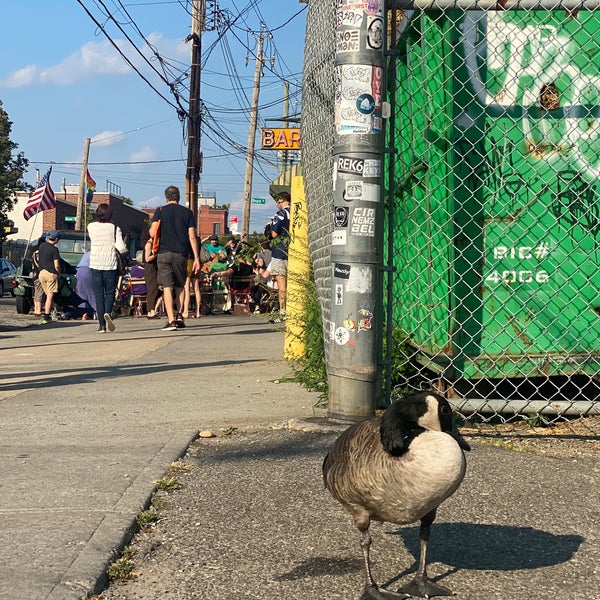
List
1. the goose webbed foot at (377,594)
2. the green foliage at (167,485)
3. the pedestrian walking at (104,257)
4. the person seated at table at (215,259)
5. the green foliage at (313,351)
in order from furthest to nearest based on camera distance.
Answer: the person seated at table at (215,259) → the pedestrian walking at (104,257) → the green foliage at (313,351) → the green foliage at (167,485) → the goose webbed foot at (377,594)

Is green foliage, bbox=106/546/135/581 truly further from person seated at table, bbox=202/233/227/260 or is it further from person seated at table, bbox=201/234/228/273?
person seated at table, bbox=202/233/227/260

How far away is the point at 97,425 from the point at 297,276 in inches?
98.5

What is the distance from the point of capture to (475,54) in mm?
5113

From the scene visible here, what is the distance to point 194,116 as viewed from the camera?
23.4 metres

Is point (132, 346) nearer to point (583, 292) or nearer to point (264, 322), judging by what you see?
point (264, 322)

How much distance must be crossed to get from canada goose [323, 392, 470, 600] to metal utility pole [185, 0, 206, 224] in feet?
64.0

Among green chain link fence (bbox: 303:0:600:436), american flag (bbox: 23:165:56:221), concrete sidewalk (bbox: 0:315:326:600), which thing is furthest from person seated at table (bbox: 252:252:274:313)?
green chain link fence (bbox: 303:0:600:436)

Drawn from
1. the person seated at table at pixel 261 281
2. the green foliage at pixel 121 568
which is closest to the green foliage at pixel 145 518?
the green foliage at pixel 121 568

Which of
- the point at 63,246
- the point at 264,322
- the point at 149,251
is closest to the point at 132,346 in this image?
the point at 149,251

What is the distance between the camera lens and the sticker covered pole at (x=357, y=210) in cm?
483

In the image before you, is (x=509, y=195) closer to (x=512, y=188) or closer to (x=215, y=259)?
(x=512, y=188)

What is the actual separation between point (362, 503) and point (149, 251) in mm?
11293

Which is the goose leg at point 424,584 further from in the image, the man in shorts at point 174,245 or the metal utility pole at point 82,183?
the metal utility pole at point 82,183

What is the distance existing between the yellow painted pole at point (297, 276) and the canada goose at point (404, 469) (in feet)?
14.1
